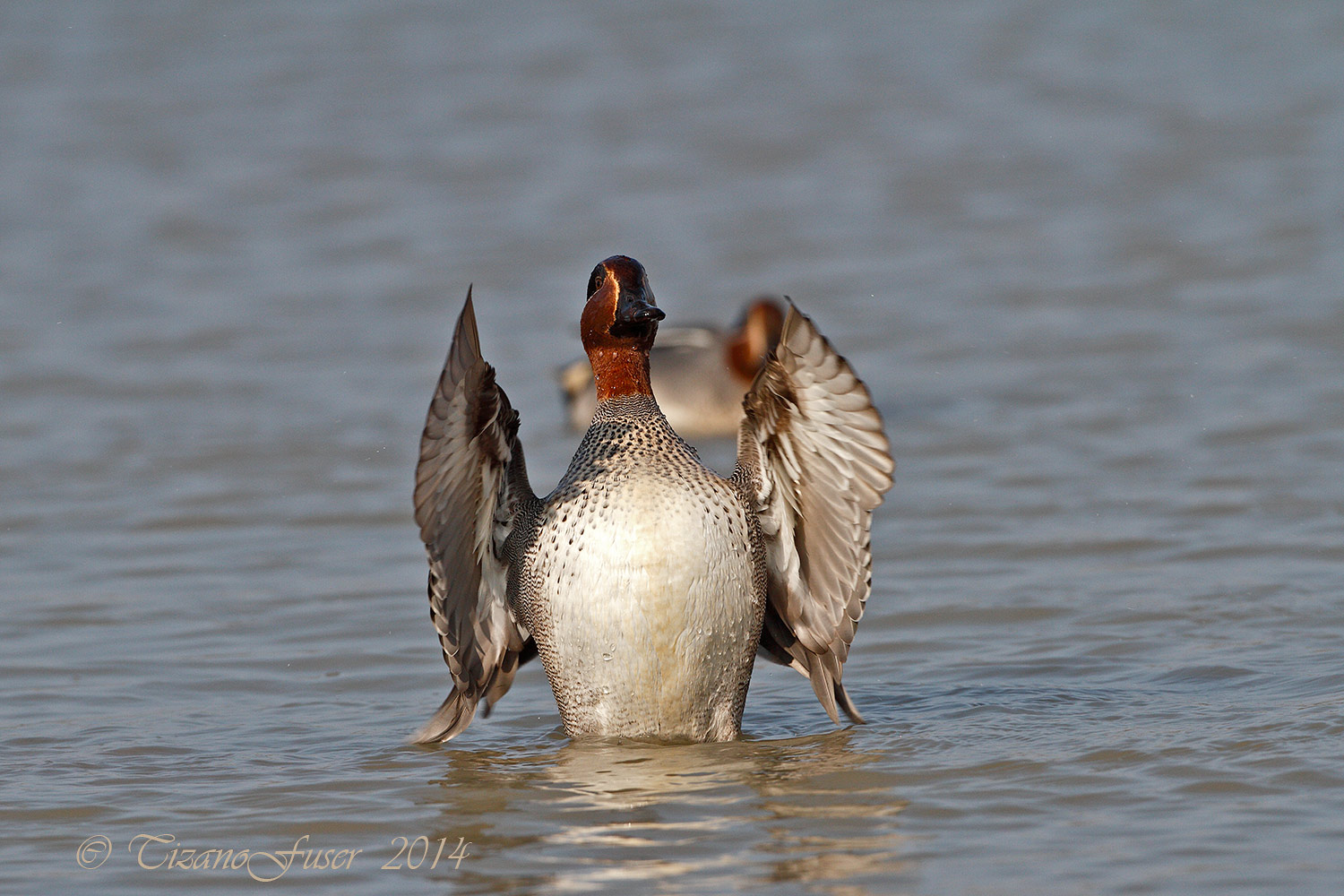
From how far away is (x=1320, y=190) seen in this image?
14484 mm

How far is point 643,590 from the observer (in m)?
4.99

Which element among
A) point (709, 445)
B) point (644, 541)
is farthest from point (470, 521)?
point (709, 445)

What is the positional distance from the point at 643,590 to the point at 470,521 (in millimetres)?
589

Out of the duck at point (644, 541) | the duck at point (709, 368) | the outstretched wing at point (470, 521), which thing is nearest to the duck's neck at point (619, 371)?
the duck at point (644, 541)

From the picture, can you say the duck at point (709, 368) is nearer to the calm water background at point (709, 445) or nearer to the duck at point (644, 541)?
the calm water background at point (709, 445)

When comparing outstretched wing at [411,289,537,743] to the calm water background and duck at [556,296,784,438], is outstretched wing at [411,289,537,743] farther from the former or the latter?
duck at [556,296,784,438]

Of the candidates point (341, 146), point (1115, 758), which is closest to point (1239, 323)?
point (1115, 758)

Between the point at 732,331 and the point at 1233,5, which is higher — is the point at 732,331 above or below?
below

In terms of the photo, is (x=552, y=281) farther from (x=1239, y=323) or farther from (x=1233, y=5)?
(x=1233, y=5)

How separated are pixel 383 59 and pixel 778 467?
52.8 feet

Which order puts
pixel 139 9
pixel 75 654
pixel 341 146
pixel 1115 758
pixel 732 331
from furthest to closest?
1. pixel 139 9
2. pixel 341 146
3. pixel 732 331
4. pixel 75 654
5. pixel 1115 758

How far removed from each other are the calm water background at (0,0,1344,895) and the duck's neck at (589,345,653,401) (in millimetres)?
1057

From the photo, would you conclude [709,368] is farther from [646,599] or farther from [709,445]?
[646,599]

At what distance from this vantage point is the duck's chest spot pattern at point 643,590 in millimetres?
5000
